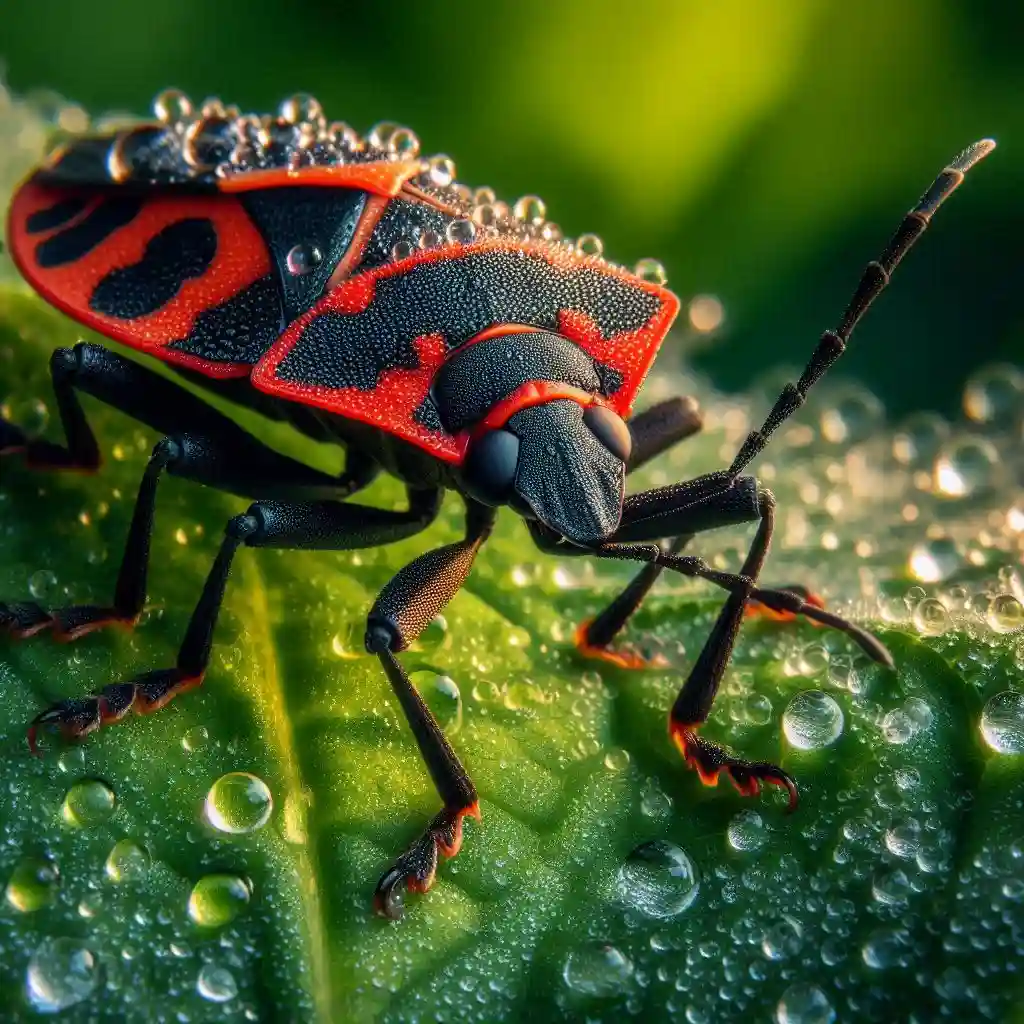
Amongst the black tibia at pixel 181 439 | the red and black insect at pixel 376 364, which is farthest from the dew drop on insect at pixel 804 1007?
the black tibia at pixel 181 439

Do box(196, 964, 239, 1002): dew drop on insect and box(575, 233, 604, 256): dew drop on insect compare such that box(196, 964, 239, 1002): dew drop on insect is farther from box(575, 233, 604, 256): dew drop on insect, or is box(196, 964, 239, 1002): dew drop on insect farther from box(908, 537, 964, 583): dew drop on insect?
box(575, 233, 604, 256): dew drop on insect

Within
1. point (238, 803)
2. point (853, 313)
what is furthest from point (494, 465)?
point (238, 803)

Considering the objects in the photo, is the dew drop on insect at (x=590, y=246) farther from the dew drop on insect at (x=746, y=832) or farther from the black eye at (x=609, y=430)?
the dew drop on insect at (x=746, y=832)

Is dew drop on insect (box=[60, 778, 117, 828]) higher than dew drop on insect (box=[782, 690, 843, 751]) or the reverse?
the reverse

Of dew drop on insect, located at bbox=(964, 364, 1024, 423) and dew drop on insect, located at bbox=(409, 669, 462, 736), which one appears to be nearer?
dew drop on insect, located at bbox=(409, 669, 462, 736)

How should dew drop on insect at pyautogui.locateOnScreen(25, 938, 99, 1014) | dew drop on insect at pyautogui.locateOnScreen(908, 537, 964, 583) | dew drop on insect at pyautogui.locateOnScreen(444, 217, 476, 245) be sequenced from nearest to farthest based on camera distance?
dew drop on insect at pyautogui.locateOnScreen(25, 938, 99, 1014)
dew drop on insect at pyautogui.locateOnScreen(908, 537, 964, 583)
dew drop on insect at pyautogui.locateOnScreen(444, 217, 476, 245)

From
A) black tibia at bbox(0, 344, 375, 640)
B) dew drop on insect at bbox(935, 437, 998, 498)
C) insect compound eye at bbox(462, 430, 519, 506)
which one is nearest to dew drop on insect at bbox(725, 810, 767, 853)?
insect compound eye at bbox(462, 430, 519, 506)
